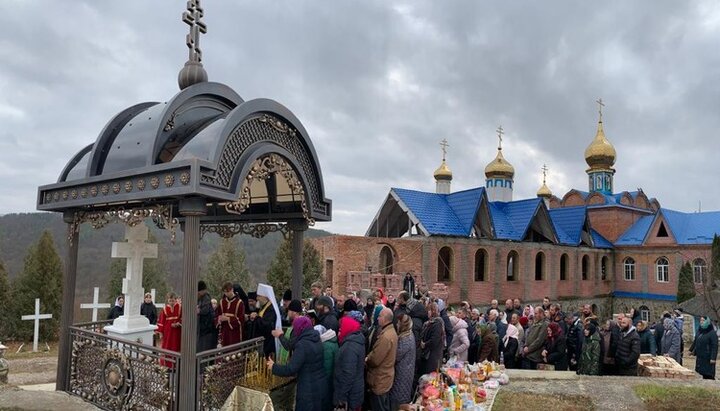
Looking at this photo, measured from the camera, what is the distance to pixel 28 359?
36.3 feet

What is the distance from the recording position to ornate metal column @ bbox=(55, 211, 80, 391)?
6180 mm

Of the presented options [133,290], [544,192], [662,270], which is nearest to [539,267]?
[662,270]

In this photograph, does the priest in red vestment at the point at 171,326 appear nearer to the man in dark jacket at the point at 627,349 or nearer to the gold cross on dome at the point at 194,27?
the gold cross on dome at the point at 194,27

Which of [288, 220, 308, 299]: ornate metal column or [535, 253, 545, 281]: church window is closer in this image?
[288, 220, 308, 299]: ornate metal column

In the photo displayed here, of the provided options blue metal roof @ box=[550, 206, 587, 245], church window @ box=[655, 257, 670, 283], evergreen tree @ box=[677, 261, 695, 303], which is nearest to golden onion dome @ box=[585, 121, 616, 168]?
blue metal roof @ box=[550, 206, 587, 245]

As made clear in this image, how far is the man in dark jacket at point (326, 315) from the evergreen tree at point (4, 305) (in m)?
18.1

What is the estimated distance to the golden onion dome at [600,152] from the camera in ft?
115

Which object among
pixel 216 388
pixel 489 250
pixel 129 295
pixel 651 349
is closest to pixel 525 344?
pixel 651 349

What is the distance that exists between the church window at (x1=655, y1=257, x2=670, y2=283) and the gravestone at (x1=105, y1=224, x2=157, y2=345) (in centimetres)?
3215

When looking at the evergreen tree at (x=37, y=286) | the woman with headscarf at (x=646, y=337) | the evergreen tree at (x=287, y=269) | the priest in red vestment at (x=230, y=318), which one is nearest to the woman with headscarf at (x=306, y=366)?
the priest in red vestment at (x=230, y=318)

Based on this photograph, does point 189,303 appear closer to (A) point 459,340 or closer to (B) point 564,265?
(A) point 459,340

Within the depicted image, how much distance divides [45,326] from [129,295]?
14.3m

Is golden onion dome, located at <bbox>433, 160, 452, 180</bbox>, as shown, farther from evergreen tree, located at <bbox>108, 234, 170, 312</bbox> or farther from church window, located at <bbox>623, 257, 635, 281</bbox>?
evergreen tree, located at <bbox>108, 234, 170, 312</bbox>

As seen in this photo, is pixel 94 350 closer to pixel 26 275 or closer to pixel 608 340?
pixel 608 340
